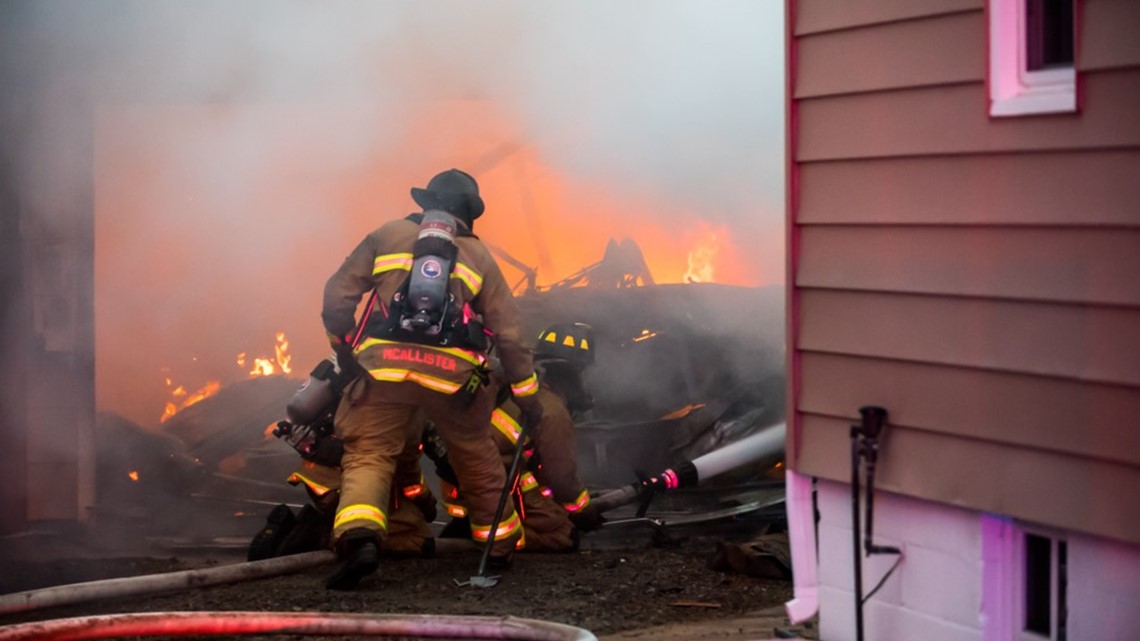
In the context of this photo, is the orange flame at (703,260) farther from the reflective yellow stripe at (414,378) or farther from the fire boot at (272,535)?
the fire boot at (272,535)

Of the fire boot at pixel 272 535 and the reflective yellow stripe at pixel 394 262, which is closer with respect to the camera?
the reflective yellow stripe at pixel 394 262

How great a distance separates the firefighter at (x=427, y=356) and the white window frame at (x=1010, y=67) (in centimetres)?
288

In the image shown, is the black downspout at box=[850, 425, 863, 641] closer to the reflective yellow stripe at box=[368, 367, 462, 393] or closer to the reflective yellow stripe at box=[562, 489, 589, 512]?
the reflective yellow stripe at box=[368, 367, 462, 393]

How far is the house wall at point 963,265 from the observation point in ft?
10.7

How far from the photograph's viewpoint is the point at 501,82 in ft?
28.8

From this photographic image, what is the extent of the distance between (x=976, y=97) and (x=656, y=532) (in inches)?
146

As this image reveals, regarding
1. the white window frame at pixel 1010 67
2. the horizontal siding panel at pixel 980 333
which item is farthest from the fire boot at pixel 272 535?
→ the white window frame at pixel 1010 67

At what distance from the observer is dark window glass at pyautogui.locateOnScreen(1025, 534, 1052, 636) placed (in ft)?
11.8

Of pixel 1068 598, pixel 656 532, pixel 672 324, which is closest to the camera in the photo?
pixel 1068 598

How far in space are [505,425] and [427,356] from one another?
2.81 ft

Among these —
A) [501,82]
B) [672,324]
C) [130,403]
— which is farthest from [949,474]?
[130,403]

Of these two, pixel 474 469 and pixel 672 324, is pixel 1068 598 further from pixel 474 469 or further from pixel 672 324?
pixel 672 324

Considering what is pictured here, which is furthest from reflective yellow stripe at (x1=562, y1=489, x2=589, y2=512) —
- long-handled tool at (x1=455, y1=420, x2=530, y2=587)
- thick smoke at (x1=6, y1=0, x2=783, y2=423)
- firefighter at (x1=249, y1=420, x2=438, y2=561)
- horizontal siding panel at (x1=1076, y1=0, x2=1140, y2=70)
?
horizontal siding panel at (x1=1076, y1=0, x2=1140, y2=70)

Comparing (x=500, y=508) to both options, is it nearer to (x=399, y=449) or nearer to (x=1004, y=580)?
(x=399, y=449)
